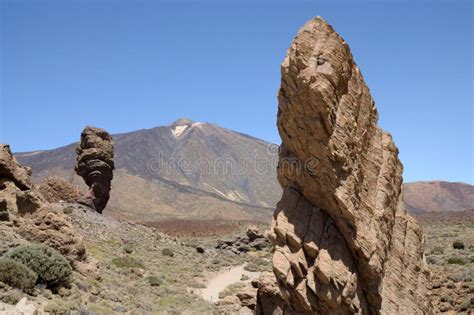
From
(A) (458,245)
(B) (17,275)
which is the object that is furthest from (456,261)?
(B) (17,275)

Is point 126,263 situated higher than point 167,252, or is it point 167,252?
point 167,252

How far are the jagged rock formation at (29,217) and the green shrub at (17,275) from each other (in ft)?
13.1

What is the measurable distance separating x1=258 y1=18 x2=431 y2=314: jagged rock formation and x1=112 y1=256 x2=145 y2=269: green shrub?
1786 cm

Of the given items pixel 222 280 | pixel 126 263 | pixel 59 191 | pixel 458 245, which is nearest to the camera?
pixel 126 263

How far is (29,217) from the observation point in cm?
1706

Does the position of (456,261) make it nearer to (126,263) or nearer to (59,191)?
(126,263)

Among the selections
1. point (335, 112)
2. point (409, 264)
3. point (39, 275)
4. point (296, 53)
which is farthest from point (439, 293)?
point (39, 275)

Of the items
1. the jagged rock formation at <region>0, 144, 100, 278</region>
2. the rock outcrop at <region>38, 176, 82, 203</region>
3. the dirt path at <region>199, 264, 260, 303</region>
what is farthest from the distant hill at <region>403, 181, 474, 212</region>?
the jagged rock formation at <region>0, 144, 100, 278</region>

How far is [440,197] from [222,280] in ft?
583

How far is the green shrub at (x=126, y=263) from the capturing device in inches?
1084

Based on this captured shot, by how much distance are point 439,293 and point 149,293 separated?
46.3ft

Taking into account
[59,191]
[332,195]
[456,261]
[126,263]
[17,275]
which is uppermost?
[59,191]

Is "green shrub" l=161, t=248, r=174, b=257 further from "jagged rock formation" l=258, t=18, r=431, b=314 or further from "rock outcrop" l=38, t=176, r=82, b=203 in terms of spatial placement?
"jagged rock formation" l=258, t=18, r=431, b=314

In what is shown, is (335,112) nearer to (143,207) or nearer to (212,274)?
(212,274)
